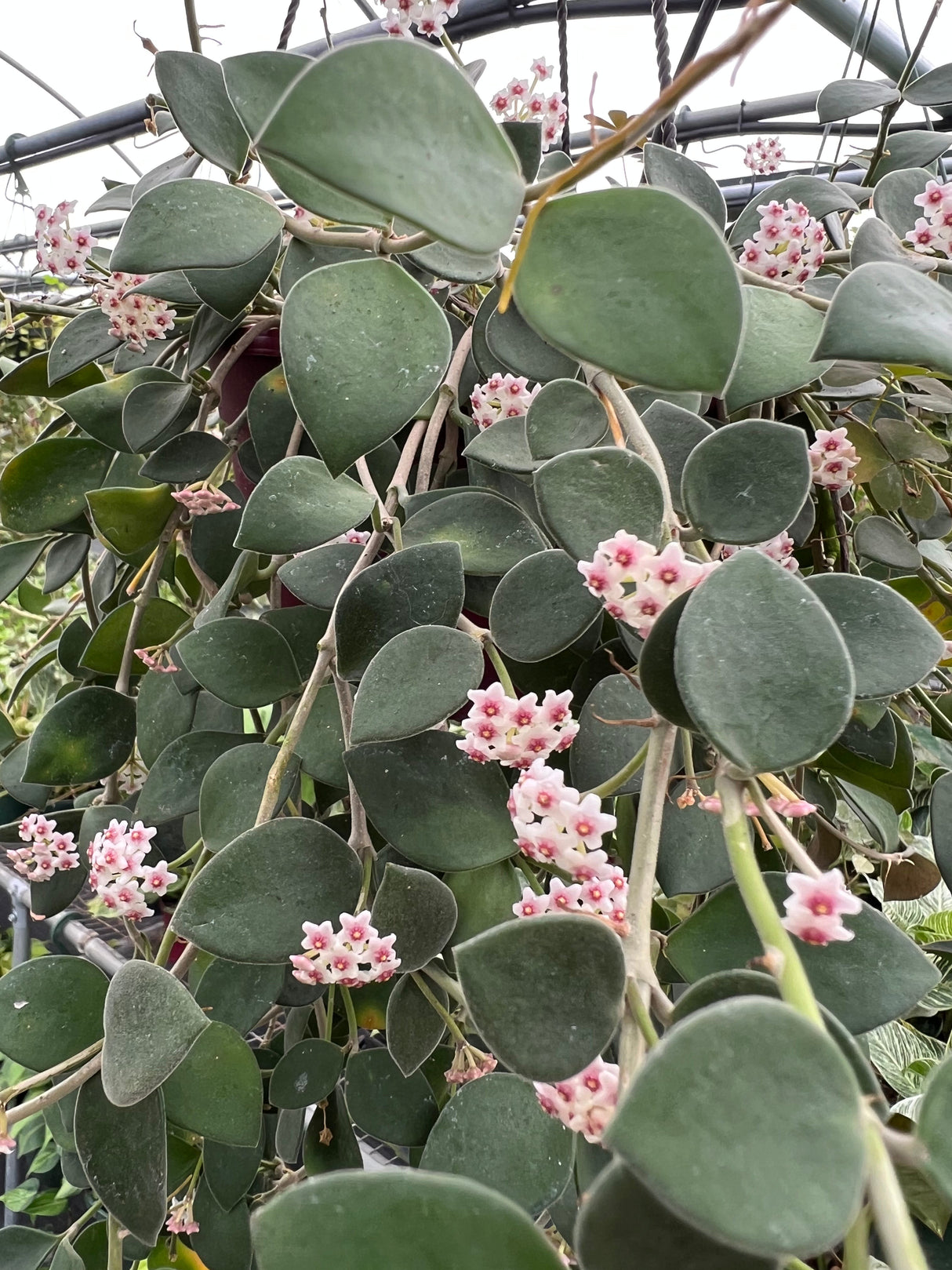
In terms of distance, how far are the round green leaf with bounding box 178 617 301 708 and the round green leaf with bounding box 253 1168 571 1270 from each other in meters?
0.26

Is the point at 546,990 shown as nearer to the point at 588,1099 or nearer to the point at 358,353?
the point at 588,1099

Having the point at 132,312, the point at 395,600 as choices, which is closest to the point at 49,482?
the point at 132,312

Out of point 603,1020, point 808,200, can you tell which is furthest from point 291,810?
point 808,200

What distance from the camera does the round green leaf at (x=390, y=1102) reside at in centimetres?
37

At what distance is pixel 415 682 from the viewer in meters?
0.31

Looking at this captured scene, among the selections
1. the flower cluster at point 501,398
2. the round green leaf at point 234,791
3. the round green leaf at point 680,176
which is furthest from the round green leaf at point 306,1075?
the round green leaf at point 680,176

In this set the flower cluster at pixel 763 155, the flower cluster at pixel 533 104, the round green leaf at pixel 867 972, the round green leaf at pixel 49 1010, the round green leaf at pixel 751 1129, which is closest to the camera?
the round green leaf at pixel 751 1129

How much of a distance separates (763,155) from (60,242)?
804 mm

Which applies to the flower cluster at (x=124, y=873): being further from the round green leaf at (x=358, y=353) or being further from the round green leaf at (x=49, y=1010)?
the round green leaf at (x=358, y=353)

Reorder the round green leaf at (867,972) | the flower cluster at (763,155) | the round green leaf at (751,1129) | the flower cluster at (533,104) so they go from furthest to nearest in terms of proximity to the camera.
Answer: the flower cluster at (763,155)
the flower cluster at (533,104)
the round green leaf at (867,972)
the round green leaf at (751,1129)

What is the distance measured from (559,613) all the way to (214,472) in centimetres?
28

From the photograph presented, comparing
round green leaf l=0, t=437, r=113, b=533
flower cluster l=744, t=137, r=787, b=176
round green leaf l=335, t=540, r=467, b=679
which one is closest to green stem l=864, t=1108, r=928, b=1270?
round green leaf l=335, t=540, r=467, b=679

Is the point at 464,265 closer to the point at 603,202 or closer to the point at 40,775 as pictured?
the point at 603,202

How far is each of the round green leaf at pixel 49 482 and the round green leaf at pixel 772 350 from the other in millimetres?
416
